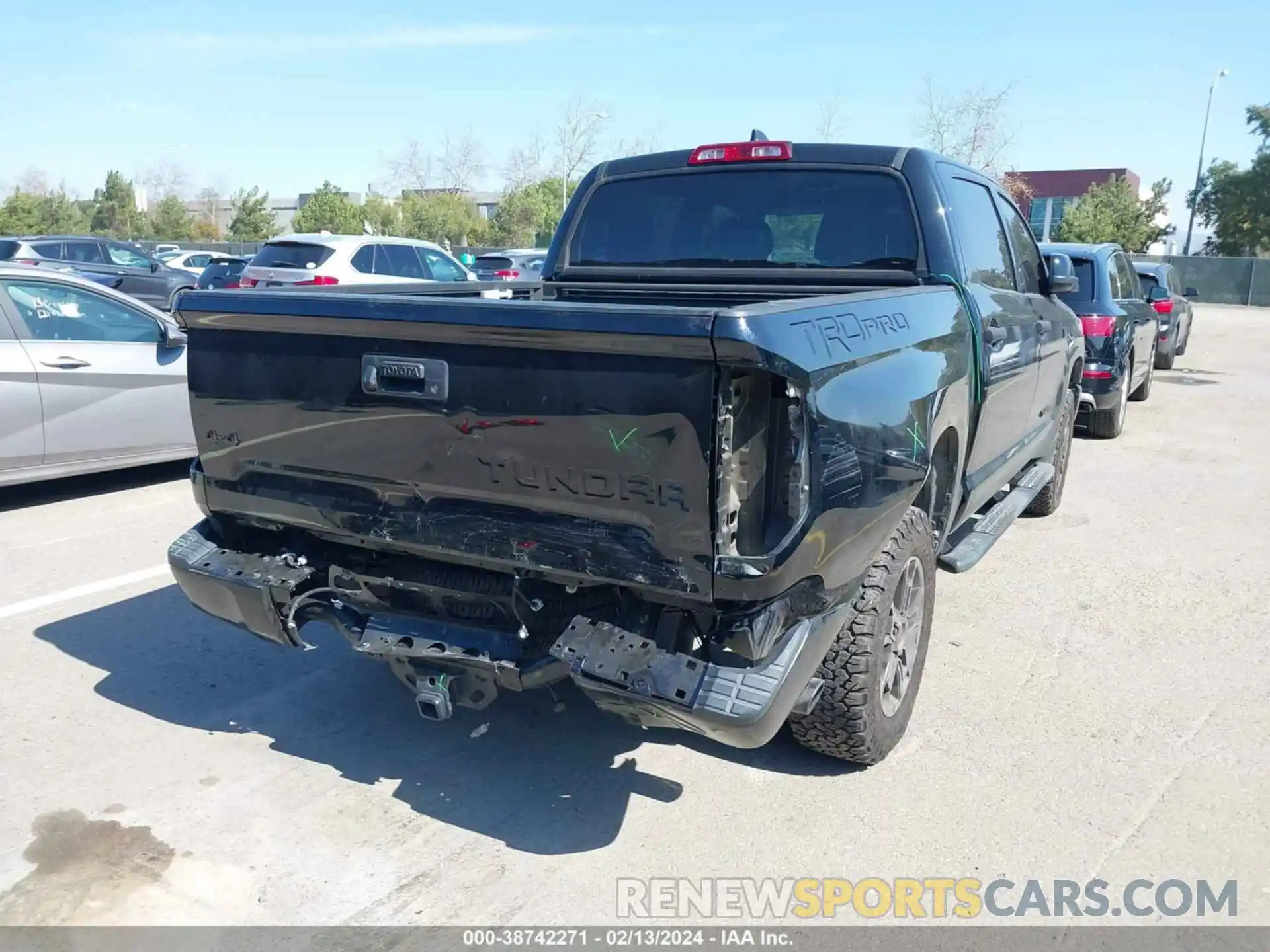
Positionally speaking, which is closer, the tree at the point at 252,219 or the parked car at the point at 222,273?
the parked car at the point at 222,273

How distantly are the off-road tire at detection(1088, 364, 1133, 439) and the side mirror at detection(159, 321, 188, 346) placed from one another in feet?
26.8

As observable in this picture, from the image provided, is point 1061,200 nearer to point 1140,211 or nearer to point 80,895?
point 1140,211

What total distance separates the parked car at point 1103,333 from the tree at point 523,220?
48.8 meters

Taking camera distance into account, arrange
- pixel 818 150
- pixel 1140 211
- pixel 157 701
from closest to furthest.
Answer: pixel 157 701
pixel 818 150
pixel 1140 211

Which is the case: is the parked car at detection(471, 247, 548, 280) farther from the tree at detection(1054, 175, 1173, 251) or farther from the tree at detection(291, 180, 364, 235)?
the tree at detection(291, 180, 364, 235)

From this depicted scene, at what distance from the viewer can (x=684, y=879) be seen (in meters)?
3.07

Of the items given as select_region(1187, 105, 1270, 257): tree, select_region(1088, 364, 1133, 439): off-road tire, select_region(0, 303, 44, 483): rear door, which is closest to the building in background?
select_region(1187, 105, 1270, 257): tree

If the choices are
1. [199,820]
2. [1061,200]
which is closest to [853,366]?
[199,820]

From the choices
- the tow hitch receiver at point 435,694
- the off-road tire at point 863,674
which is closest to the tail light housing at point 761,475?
A: the off-road tire at point 863,674

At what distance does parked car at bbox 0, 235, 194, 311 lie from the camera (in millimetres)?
16047

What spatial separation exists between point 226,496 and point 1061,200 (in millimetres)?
Answer: 62558

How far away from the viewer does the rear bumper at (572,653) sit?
275 centimetres

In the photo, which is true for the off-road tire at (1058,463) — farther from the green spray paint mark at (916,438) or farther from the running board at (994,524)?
the green spray paint mark at (916,438)

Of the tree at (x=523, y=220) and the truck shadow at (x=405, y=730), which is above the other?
the tree at (x=523, y=220)
